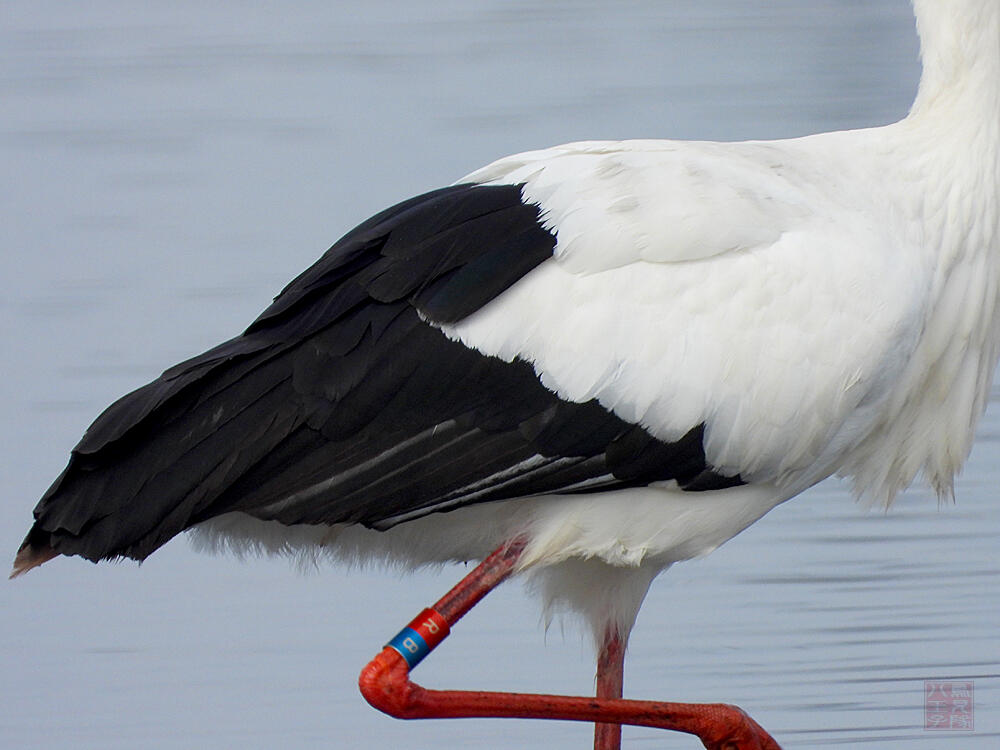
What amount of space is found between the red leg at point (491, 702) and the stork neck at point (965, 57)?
1.70 m

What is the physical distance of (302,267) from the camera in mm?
9695

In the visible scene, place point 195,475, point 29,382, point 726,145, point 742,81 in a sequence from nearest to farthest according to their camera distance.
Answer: point 195,475 → point 726,145 → point 29,382 → point 742,81

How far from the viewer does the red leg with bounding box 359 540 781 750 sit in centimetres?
580

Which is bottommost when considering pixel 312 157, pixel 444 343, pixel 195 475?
pixel 195 475

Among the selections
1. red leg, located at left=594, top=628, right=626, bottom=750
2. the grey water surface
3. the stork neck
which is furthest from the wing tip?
the stork neck

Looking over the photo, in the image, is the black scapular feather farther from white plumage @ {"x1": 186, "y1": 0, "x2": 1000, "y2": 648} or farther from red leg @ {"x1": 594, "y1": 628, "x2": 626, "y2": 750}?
red leg @ {"x1": 594, "y1": 628, "x2": 626, "y2": 750}

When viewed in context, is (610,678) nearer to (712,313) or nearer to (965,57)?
(712,313)

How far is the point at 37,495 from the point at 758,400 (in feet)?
10.7

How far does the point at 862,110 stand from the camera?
460 inches

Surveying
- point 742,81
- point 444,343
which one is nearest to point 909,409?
point 444,343

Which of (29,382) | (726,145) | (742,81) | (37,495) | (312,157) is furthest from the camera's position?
(742,81)

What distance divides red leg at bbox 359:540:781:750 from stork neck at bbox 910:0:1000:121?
5.57ft

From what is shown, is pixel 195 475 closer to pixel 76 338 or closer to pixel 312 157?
pixel 76 338

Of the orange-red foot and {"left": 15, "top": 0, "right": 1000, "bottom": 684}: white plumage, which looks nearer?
{"left": 15, "top": 0, "right": 1000, "bottom": 684}: white plumage
